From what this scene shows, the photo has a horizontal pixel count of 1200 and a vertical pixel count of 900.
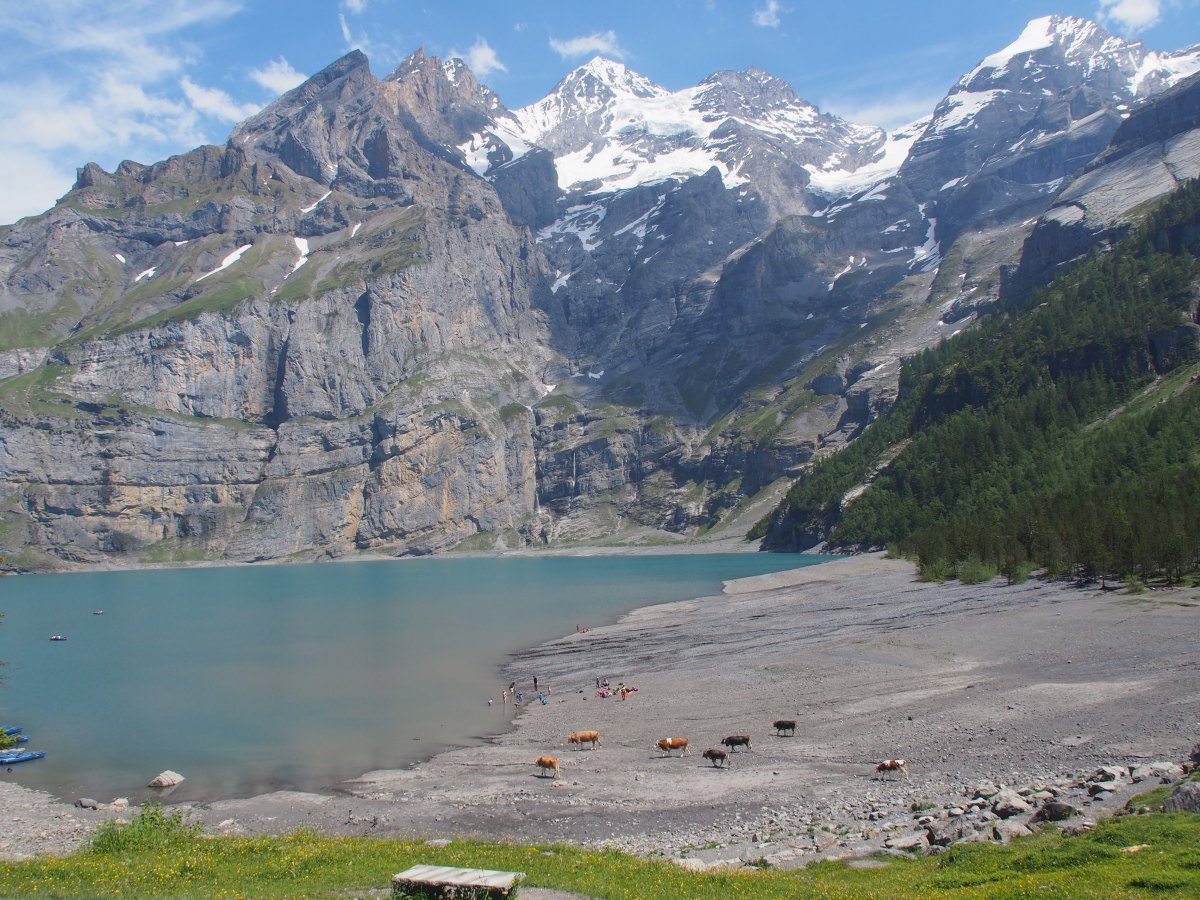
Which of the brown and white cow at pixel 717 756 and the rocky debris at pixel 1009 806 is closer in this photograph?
the rocky debris at pixel 1009 806

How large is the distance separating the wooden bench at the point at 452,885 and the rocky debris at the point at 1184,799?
41.0 ft

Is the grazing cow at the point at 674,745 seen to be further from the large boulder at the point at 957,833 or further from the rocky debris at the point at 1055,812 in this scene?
the rocky debris at the point at 1055,812

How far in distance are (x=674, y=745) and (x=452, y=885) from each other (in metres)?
22.6

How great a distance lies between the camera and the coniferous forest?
73.6 m

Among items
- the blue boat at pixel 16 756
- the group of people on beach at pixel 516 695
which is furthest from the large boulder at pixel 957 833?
the blue boat at pixel 16 756

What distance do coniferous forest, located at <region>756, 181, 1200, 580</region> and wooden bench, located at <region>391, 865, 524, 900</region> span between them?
66.9 m

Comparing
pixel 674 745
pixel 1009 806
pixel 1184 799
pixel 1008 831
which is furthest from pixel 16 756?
pixel 1184 799

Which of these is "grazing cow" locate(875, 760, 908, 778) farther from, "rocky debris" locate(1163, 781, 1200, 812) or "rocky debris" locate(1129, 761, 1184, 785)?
"rocky debris" locate(1163, 781, 1200, 812)

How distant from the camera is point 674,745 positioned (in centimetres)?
3462

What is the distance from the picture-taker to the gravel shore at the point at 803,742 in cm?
2388

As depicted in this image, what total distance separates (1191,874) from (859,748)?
20109 millimetres

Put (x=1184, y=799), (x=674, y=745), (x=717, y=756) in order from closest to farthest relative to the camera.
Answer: (x=1184, y=799)
(x=717, y=756)
(x=674, y=745)

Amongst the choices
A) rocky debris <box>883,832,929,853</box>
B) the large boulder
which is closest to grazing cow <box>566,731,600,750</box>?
rocky debris <box>883,832,929,853</box>

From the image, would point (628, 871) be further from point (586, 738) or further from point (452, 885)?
point (586, 738)
